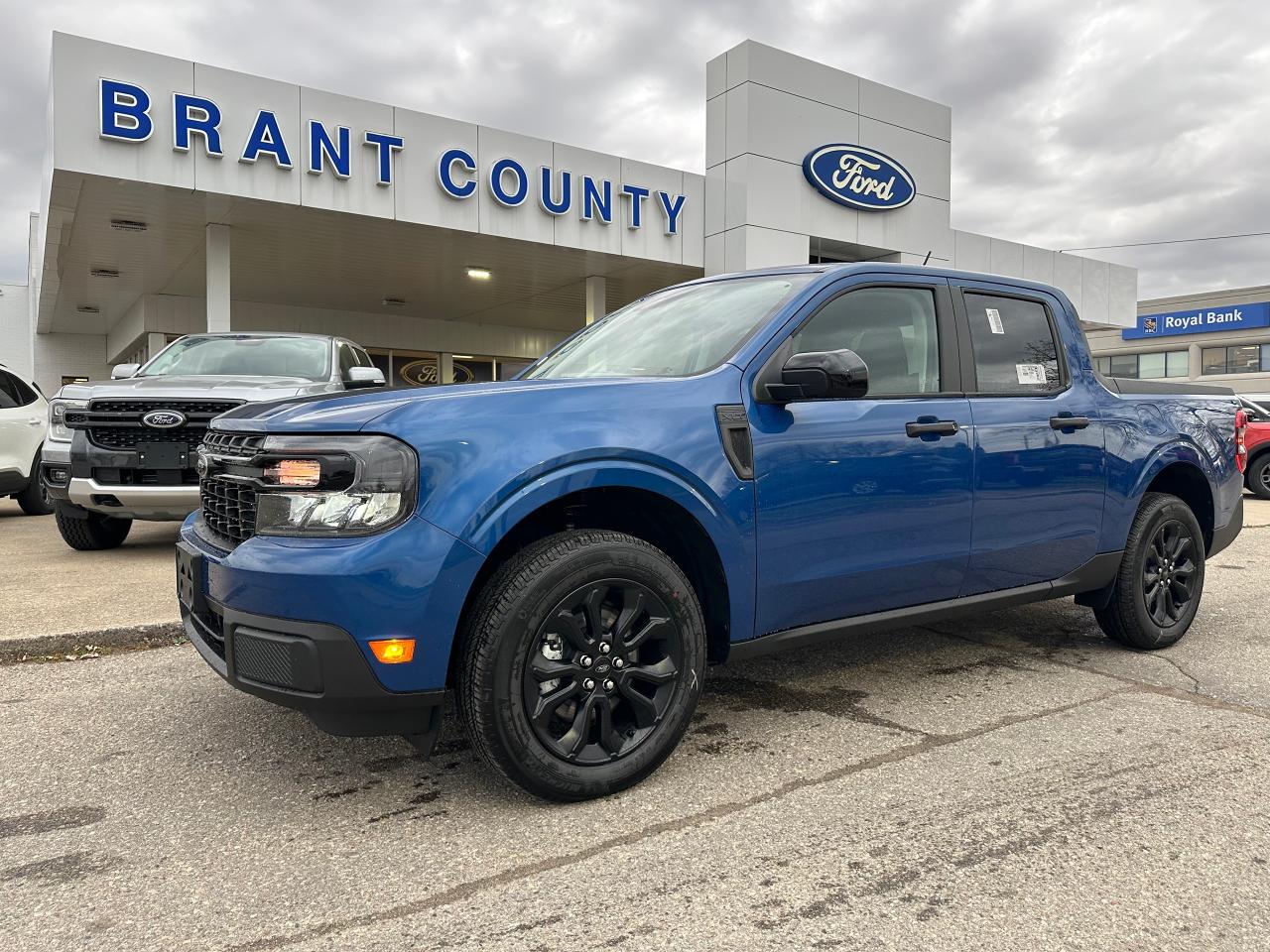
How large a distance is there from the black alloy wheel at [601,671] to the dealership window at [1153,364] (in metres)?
60.4

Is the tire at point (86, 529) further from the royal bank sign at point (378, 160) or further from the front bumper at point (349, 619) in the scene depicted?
the front bumper at point (349, 619)

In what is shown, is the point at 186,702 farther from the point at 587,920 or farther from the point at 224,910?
the point at 587,920

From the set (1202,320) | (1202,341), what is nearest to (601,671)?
(1202,320)

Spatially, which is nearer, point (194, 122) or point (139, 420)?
point (139, 420)

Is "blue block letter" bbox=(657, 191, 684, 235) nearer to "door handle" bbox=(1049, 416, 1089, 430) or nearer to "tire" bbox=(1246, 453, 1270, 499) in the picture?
"tire" bbox=(1246, 453, 1270, 499)

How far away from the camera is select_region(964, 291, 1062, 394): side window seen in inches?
158

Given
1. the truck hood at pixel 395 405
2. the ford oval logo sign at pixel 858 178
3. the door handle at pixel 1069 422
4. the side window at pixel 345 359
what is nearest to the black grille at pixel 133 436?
the side window at pixel 345 359

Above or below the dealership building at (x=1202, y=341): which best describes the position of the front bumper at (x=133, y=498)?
below

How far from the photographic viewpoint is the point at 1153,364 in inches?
2311

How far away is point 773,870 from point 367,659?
121 cm

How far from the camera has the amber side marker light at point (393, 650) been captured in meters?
2.53

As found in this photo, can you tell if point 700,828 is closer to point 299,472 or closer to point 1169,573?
point 299,472

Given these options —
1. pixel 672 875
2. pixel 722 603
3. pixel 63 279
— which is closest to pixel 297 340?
pixel 722 603

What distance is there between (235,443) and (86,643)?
253 centimetres
